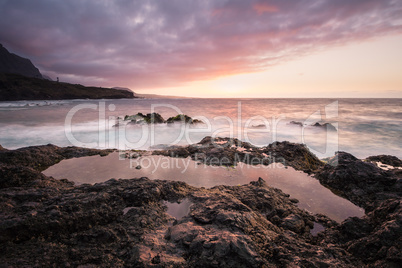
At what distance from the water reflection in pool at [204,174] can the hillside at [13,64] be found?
612ft

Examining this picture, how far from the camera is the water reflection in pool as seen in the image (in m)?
4.40

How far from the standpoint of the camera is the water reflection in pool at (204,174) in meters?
4.40

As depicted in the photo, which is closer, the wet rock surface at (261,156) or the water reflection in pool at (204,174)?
the water reflection in pool at (204,174)

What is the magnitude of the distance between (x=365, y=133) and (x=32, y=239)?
70.6ft

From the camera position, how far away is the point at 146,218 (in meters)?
3.01

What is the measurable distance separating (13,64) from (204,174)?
20483 cm

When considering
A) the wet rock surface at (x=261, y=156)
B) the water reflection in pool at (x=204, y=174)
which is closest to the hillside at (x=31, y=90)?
the water reflection in pool at (x=204, y=174)

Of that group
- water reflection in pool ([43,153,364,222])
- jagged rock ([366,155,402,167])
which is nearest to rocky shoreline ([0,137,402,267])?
water reflection in pool ([43,153,364,222])

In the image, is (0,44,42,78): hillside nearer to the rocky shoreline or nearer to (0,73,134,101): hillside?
(0,73,134,101): hillside

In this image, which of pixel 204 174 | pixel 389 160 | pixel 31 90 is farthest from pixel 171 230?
pixel 31 90

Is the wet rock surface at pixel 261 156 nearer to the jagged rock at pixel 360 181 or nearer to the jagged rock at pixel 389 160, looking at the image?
the jagged rock at pixel 360 181

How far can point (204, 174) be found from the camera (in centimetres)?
586

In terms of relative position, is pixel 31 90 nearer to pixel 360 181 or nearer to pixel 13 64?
pixel 360 181

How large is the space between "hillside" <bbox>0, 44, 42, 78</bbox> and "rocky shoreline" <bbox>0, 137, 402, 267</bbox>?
19007 centimetres
